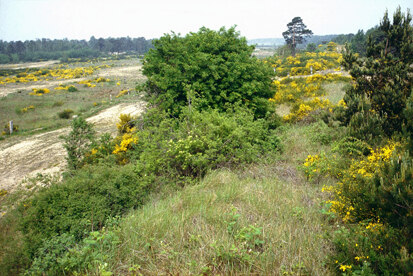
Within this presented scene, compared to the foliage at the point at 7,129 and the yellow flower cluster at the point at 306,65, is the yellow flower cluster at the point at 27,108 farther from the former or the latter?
the yellow flower cluster at the point at 306,65

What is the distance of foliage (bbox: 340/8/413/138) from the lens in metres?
6.38

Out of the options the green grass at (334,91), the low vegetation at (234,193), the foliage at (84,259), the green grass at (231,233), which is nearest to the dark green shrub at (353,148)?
the low vegetation at (234,193)

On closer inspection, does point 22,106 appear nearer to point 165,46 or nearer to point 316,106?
point 165,46

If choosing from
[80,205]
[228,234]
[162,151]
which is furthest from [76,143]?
[228,234]

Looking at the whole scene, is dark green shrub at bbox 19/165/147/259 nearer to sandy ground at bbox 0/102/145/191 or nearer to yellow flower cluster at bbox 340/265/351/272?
yellow flower cluster at bbox 340/265/351/272

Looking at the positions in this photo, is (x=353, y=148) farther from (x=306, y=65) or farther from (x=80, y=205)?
(x=306, y=65)

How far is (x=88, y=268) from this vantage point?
2.97 metres

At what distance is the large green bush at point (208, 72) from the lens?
10.2 metres

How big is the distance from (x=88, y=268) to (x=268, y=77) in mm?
10563

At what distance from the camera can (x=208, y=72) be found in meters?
10.3

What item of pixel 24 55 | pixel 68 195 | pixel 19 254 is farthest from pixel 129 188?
pixel 24 55

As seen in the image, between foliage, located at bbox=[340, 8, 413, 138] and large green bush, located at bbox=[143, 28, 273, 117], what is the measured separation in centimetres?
391

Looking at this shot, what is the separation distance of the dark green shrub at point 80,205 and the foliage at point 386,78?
575 cm

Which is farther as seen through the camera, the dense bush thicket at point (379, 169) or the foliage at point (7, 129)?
the foliage at point (7, 129)
